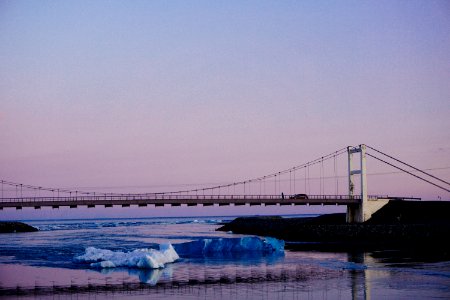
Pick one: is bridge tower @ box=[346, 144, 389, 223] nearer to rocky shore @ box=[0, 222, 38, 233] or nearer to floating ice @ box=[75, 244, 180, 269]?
floating ice @ box=[75, 244, 180, 269]

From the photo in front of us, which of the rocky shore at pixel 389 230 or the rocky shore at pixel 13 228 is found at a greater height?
the rocky shore at pixel 389 230

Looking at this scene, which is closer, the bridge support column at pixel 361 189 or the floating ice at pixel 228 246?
the floating ice at pixel 228 246

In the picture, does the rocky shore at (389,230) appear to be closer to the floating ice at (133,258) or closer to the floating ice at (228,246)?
the floating ice at (228,246)

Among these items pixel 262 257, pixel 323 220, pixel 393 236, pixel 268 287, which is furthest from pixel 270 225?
pixel 268 287

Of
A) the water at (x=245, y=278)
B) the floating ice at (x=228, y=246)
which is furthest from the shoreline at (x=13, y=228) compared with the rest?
the floating ice at (x=228, y=246)

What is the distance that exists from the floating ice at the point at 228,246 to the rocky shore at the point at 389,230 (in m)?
6.72

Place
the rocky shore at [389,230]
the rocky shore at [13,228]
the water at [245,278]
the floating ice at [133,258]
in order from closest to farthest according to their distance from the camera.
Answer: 1. the water at [245,278]
2. the floating ice at [133,258]
3. the rocky shore at [389,230]
4. the rocky shore at [13,228]

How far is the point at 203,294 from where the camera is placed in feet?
A: 74.2

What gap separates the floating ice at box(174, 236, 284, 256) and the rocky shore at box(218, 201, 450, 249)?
672cm

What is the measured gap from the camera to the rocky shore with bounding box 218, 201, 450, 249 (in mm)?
47400

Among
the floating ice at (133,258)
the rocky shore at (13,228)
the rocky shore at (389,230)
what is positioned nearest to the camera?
the floating ice at (133,258)

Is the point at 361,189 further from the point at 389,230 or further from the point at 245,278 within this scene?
the point at 245,278

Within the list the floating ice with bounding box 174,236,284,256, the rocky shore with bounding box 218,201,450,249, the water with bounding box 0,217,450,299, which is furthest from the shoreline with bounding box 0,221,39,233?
the floating ice with bounding box 174,236,284,256

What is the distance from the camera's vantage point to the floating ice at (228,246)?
132 ft
